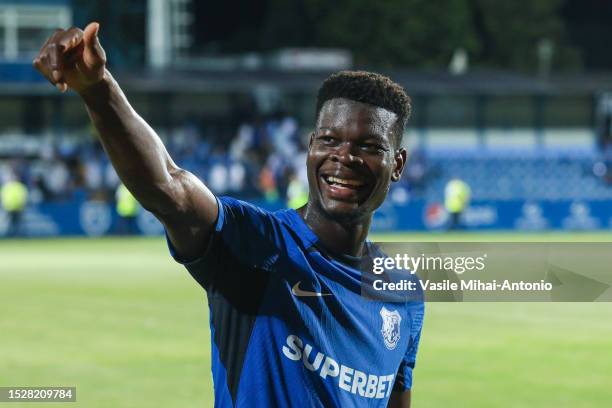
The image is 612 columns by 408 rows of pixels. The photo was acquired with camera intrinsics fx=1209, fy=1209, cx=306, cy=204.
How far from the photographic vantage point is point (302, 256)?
154 inches

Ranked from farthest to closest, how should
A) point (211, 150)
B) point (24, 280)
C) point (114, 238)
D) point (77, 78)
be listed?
point (211, 150) → point (114, 238) → point (24, 280) → point (77, 78)

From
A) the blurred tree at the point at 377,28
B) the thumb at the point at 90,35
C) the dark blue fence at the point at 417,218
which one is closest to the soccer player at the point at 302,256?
the thumb at the point at 90,35

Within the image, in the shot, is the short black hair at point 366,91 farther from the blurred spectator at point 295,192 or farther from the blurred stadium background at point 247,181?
the blurred spectator at point 295,192

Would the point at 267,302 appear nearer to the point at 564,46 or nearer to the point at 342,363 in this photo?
the point at 342,363

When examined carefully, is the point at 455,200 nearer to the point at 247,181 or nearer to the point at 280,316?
the point at 247,181

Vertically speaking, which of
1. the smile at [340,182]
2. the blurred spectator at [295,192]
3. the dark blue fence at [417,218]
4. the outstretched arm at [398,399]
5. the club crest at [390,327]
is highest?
the blurred spectator at [295,192]

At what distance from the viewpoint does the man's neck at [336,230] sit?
398 cm

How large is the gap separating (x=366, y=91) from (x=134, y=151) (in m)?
0.88

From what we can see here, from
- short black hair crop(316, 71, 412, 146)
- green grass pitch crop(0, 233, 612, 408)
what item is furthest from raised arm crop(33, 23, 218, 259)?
green grass pitch crop(0, 233, 612, 408)

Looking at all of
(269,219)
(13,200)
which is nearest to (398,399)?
(269,219)

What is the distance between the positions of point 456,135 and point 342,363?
4433cm

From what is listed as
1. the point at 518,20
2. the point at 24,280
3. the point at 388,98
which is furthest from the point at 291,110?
the point at 388,98

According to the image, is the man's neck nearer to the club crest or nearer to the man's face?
the man's face

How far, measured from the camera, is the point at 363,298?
402 centimetres
